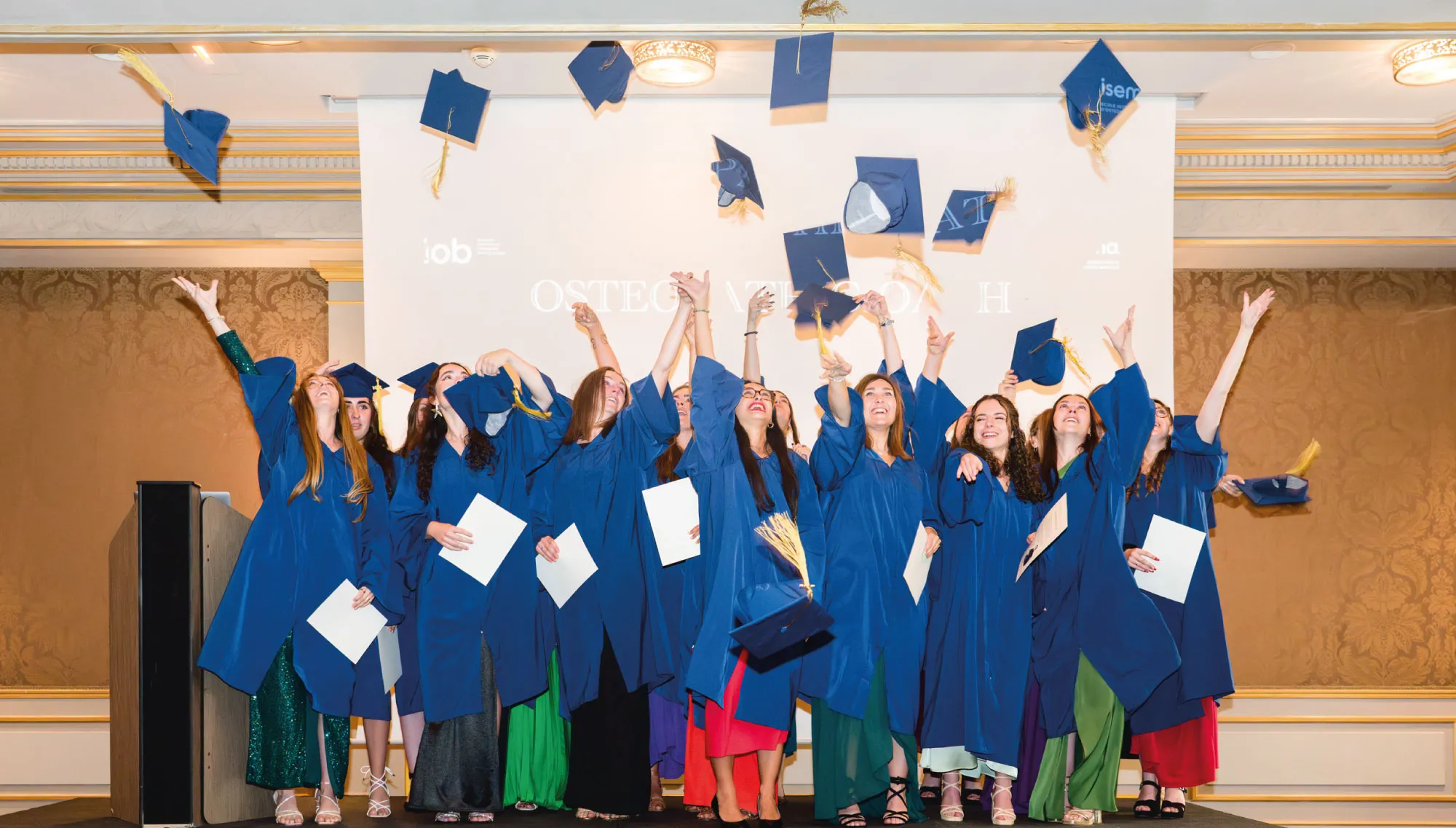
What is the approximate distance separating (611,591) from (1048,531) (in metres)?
1.49

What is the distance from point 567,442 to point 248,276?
3.31 m

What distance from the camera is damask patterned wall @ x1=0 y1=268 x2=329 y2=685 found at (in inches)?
249

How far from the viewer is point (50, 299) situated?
648cm

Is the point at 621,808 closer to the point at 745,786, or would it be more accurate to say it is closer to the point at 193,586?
the point at 745,786

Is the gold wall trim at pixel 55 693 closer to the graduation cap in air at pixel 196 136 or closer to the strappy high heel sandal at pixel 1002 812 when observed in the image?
the graduation cap in air at pixel 196 136

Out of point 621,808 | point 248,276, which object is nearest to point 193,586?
point 621,808

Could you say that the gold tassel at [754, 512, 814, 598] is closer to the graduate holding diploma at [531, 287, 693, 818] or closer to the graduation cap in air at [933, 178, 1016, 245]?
the graduate holding diploma at [531, 287, 693, 818]

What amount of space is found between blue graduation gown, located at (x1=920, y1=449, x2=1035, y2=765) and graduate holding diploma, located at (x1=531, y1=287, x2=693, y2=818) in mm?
935

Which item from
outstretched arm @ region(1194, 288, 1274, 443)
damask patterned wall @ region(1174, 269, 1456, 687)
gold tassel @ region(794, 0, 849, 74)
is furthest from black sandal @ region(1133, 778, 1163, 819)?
gold tassel @ region(794, 0, 849, 74)

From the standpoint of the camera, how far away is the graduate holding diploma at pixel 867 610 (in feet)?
12.6

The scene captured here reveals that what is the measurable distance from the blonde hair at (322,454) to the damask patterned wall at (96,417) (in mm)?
2580

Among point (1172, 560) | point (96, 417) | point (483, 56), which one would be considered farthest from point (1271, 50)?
point (96, 417)

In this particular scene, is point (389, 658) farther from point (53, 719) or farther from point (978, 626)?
point (53, 719)

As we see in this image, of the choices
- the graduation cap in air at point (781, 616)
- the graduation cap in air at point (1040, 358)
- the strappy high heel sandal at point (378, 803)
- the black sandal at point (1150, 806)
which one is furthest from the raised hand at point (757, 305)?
the black sandal at point (1150, 806)
